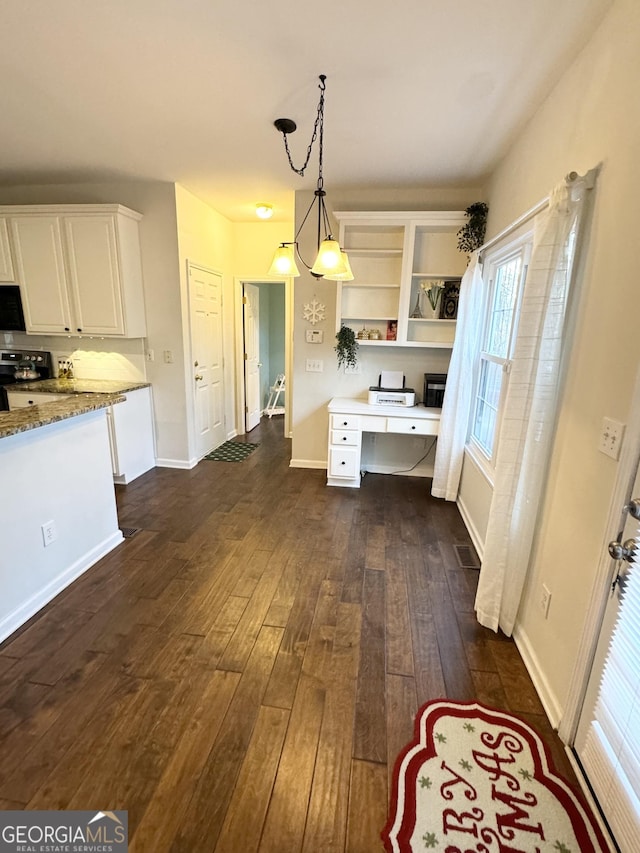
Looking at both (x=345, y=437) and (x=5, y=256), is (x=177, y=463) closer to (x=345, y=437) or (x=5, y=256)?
(x=345, y=437)

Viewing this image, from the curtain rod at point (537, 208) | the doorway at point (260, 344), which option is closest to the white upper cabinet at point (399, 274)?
the curtain rod at point (537, 208)

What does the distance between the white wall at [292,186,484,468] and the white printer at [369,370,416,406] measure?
13 cm

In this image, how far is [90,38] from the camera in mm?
1778

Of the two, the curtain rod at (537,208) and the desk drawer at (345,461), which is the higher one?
the curtain rod at (537,208)

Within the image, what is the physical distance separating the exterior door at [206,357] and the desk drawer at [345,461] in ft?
5.27

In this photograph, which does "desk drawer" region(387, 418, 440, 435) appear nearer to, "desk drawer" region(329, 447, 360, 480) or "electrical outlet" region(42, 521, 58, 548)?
"desk drawer" region(329, 447, 360, 480)

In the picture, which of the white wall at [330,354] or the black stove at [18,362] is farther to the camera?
the black stove at [18,362]

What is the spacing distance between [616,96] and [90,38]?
220 centimetres

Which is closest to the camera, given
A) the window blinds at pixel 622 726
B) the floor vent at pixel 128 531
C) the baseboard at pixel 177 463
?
the window blinds at pixel 622 726

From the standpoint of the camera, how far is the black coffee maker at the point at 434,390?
3785 millimetres

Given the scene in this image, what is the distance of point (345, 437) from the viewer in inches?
146

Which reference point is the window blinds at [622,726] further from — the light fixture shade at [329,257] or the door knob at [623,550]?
the light fixture shade at [329,257]

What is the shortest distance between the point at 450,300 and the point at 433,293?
0.17m

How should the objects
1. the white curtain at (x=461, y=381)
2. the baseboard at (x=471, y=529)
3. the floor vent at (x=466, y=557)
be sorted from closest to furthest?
the floor vent at (x=466, y=557), the baseboard at (x=471, y=529), the white curtain at (x=461, y=381)
